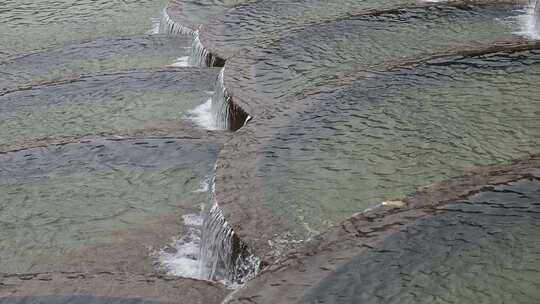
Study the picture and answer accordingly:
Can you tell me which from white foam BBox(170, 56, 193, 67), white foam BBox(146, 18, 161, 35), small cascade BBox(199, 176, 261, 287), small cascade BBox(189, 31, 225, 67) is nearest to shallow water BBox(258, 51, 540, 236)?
small cascade BBox(199, 176, 261, 287)

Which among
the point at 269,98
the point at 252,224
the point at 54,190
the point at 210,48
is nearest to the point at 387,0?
the point at 210,48

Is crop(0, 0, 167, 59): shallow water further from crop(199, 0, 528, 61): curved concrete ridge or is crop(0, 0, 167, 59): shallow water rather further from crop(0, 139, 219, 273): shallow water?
crop(0, 139, 219, 273): shallow water

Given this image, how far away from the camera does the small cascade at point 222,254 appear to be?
5.48 m

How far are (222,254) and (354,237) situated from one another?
3.85 ft

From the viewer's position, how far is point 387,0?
10586 millimetres

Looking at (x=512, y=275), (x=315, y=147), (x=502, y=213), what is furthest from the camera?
(x=315, y=147)

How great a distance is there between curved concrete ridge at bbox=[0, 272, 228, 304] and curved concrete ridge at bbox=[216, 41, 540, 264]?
44 centimetres

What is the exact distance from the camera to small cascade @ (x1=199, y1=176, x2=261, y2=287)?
548 centimetres

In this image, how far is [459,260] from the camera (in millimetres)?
4715

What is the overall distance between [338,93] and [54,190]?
245cm

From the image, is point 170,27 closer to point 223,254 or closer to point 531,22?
point 531,22

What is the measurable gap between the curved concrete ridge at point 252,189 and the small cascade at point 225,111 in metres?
0.12

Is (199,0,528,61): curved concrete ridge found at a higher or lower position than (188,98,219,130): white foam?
higher

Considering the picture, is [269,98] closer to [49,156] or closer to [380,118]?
[380,118]
